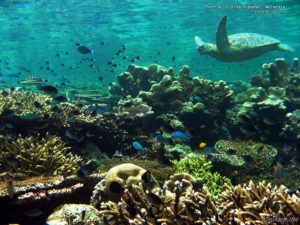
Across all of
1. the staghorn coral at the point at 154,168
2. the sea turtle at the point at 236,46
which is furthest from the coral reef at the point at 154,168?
the sea turtle at the point at 236,46

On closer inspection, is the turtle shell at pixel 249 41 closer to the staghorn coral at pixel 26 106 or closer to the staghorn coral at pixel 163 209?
the staghorn coral at pixel 26 106

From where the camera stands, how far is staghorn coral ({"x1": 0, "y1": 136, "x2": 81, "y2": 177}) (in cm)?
775

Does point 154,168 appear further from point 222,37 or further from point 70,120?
point 222,37

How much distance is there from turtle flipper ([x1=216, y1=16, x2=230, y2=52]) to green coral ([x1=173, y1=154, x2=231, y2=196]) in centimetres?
1175

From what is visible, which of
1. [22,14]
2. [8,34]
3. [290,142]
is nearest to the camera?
[290,142]

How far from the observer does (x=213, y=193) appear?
7.42m

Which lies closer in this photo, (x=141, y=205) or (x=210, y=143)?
(x=141, y=205)

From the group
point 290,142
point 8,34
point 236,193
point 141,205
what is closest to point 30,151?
point 141,205

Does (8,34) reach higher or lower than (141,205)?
lower

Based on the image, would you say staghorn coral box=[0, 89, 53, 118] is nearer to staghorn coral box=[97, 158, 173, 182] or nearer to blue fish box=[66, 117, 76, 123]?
blue fish box=[66, 117, 76, 123]

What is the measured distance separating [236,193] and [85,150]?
616 centimetres

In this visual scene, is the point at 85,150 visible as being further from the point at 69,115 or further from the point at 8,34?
the point at 8,34

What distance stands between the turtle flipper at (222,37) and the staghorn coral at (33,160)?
13881 millimetres

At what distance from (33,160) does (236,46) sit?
15780 mm
